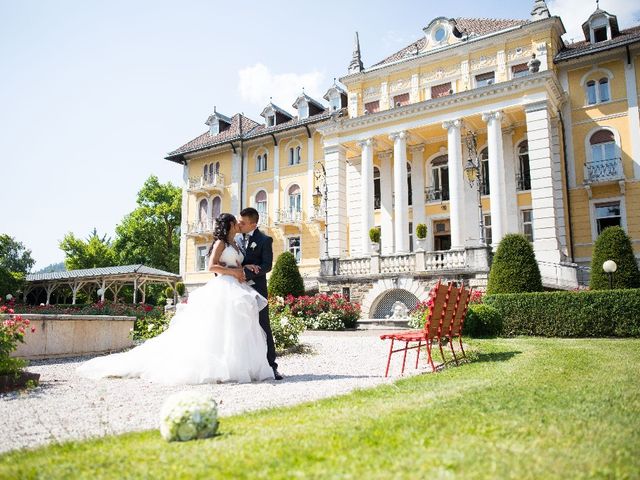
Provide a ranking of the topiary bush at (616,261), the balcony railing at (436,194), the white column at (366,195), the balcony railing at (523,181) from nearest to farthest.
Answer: the topiary bush at (616,261) → the balcony railing at (523,181) → the white column at (366,195) → the balcony railing at (436,194)

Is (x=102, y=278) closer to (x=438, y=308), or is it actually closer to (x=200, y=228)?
(x=200, y=228)

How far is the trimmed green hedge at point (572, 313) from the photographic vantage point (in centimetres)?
1346

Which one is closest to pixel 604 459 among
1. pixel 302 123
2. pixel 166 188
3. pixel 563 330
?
pixel 563 330

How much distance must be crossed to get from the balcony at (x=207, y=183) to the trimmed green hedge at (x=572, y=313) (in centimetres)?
2478

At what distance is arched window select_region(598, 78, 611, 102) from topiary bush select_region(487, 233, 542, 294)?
1139 centimetres

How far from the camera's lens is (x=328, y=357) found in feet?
34.6

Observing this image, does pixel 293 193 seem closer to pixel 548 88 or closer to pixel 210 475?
pixel 548 88

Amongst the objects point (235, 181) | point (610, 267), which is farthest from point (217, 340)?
point (235, 181)

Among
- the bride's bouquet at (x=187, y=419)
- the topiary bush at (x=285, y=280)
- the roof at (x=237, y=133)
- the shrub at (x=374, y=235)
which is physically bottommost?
the bride's bouquet at (x=187, y=419)

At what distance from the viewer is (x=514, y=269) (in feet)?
54.5

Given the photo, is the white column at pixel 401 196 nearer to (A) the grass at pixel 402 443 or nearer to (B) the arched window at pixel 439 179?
(B) the arched window at pixel 439 179

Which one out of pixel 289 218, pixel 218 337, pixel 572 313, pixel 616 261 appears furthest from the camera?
pixel 289 218

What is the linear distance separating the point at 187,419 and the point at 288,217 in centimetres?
2995

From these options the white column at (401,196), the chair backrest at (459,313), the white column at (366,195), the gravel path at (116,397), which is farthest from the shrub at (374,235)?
the gravel path at (116,397)
